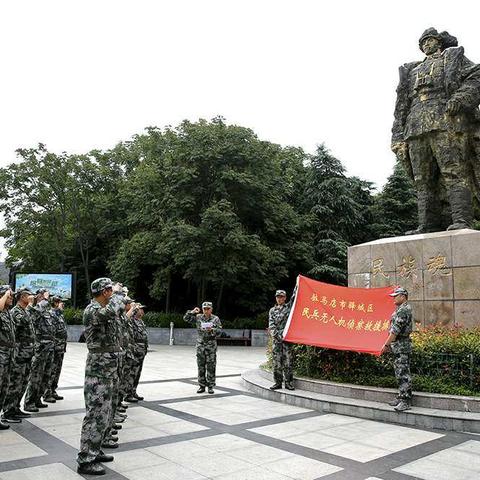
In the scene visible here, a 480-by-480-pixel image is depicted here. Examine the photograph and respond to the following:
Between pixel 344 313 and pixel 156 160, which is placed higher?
pixel 156 160

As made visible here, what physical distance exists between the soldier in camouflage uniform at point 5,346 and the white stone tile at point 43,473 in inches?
69.7

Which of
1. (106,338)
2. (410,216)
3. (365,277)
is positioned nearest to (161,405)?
(106,338)

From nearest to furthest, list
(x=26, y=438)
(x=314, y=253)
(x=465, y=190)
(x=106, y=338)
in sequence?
(x=106, y=338)
(x=26, y=438)
(x=465, y=190)
(x=314, y=253)

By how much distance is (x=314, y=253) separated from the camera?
2209 centimetres

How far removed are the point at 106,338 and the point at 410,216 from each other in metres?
22.9

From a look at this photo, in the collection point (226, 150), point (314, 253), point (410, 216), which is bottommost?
point (314, 253)

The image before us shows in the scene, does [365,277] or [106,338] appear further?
[365,277]

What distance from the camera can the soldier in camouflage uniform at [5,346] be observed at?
582cm

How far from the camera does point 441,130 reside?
28.3 feet

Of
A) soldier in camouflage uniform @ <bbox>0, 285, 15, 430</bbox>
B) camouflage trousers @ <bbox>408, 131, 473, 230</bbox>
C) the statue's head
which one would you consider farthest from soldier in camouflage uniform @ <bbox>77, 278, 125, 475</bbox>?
the statue's head

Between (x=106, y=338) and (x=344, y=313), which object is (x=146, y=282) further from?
(x=106, y=338)

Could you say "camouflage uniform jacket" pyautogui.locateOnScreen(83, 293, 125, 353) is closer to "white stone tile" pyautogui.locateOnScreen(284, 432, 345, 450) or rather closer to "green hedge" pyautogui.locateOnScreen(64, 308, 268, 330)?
"white stone tile" pyautogui.locateOnScreen(284, 432, 345, 450)

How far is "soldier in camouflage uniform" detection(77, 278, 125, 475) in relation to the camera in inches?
171

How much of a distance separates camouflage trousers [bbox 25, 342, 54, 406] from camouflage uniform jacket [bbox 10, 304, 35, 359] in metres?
0.73
